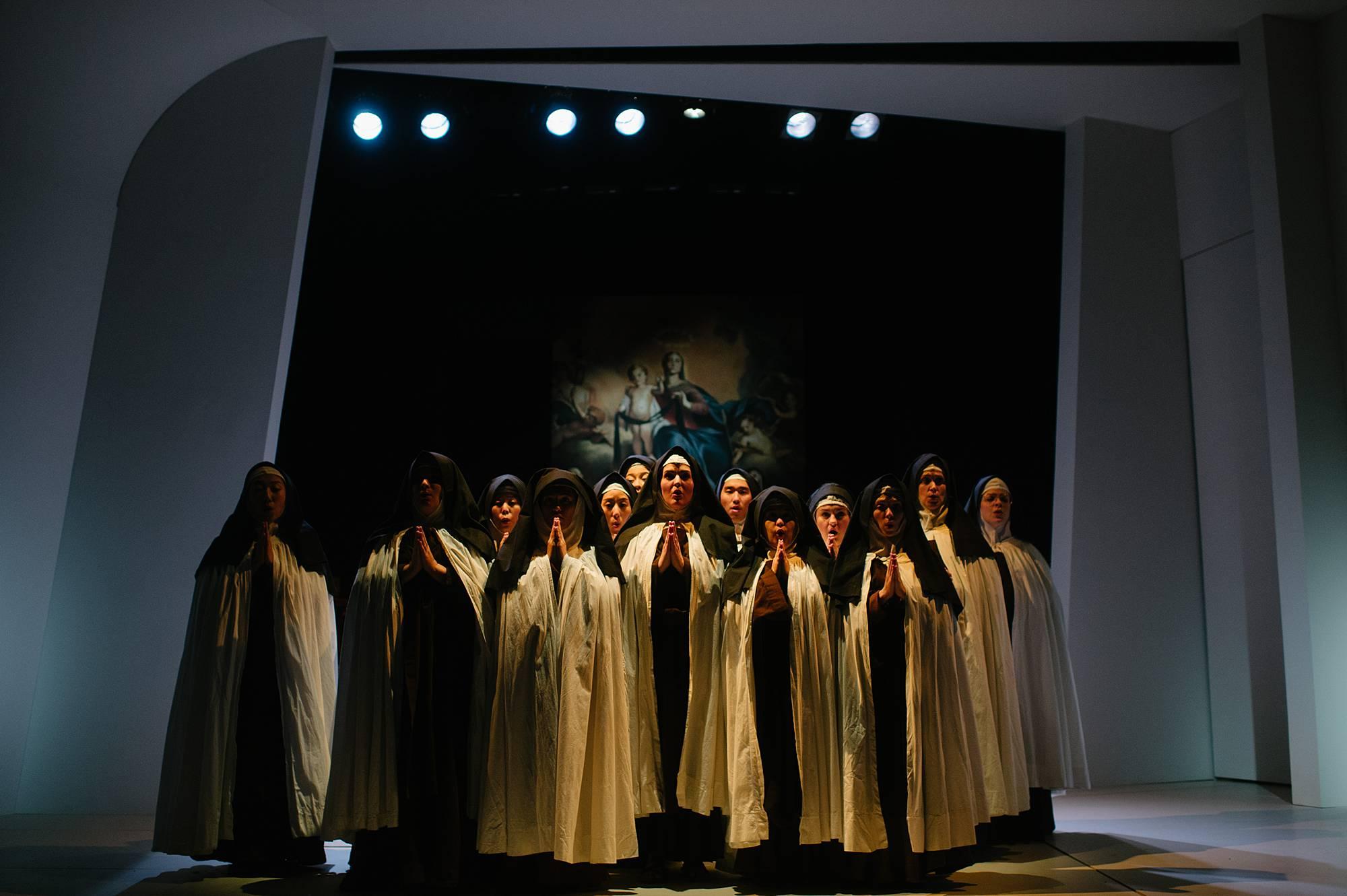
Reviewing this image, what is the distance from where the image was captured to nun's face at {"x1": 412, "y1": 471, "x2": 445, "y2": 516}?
4523 mm

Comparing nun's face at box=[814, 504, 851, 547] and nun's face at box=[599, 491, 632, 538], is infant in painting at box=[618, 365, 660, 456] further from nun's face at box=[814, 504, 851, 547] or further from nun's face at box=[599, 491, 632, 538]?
nun's face at box=[814, 504, 851, 547]

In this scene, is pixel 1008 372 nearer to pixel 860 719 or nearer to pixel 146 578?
pixel 860 719

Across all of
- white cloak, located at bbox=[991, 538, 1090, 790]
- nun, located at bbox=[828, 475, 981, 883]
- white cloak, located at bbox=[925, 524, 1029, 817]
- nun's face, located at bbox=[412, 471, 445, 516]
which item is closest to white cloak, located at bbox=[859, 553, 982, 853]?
nun, located at bbox=[828, 475, 981, 883]

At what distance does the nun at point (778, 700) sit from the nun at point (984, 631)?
97cm

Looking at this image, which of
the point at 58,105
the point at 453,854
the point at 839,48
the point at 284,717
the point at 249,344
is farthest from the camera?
the point at 839,48

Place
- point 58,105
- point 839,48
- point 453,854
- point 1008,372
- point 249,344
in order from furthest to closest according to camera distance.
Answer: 1. point 1008,372
2. point 839,48
3. point 249,344
4. point 58,105
5. point 453,854

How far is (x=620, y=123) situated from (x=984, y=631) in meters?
4.55

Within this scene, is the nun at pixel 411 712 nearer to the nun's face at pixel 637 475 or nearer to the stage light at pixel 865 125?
the nun's face at pixel 637 475

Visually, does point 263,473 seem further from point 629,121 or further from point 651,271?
point 629,121

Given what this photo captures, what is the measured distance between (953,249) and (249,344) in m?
5.08

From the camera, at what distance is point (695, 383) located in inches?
321

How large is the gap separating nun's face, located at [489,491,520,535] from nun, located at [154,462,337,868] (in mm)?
878

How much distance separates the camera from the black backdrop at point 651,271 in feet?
25.1

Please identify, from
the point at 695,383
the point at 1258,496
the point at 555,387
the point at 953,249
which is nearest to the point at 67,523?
the point at 555,387
